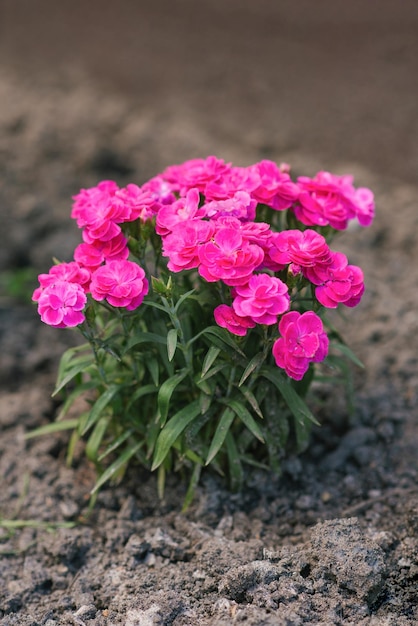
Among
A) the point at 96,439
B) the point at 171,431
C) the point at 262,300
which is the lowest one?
the point at 96,439

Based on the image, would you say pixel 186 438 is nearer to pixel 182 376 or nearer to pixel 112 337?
pixel 182 376

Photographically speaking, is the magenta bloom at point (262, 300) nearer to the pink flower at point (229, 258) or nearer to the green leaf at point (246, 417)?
the pink flower at point (229, 258)

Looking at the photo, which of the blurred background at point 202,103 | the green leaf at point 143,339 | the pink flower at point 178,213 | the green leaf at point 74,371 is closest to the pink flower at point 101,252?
the pink flower at point 178,213

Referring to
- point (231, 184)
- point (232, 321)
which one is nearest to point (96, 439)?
point (232, 321)

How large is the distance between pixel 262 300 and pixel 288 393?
48cm

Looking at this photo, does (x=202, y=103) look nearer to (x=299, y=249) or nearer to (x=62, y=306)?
(x=299, y=249)

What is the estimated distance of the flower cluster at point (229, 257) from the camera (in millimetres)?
2189

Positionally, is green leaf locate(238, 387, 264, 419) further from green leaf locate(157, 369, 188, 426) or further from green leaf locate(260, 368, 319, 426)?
green leaf locate(157, 369, 188, 426)

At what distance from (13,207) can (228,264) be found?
8.11 feet

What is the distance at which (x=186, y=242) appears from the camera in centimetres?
225

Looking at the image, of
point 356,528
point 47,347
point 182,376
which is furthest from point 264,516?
point 47,347

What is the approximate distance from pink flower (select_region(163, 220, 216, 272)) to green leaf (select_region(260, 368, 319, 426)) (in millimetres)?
508

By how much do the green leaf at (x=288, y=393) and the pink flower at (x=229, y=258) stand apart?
43 centimetres

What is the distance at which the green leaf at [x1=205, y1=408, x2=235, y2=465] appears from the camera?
8.00ft
